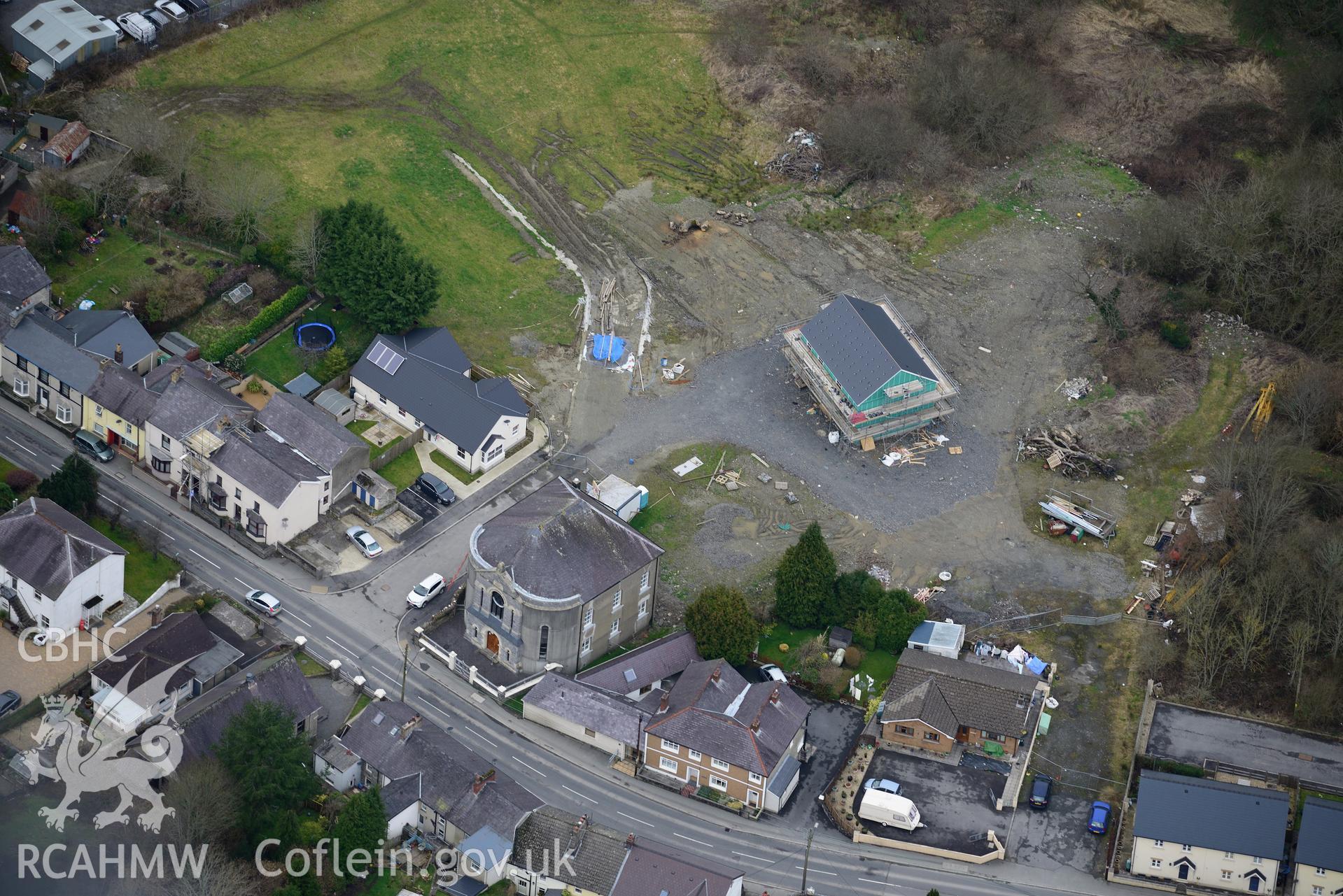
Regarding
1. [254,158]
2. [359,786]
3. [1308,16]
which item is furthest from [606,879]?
[1308,16]

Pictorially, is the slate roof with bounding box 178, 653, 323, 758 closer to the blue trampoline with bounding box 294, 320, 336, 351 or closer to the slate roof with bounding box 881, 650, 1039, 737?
the blue trampoline with bounding box 294, 320, 336, 351

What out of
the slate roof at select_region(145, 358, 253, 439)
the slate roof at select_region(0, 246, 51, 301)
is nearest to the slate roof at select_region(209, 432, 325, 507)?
the slate roof at select_region(145, 358, 253, 439)

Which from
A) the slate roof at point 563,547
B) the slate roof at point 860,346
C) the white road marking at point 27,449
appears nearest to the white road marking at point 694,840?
the slate roof at point 563,547

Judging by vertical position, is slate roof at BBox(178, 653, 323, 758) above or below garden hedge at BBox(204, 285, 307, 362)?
below

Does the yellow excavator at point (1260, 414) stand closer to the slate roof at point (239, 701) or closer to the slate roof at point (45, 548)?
the slate roof at point (239, 701)

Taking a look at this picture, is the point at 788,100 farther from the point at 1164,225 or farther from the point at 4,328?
the point at 4,328
